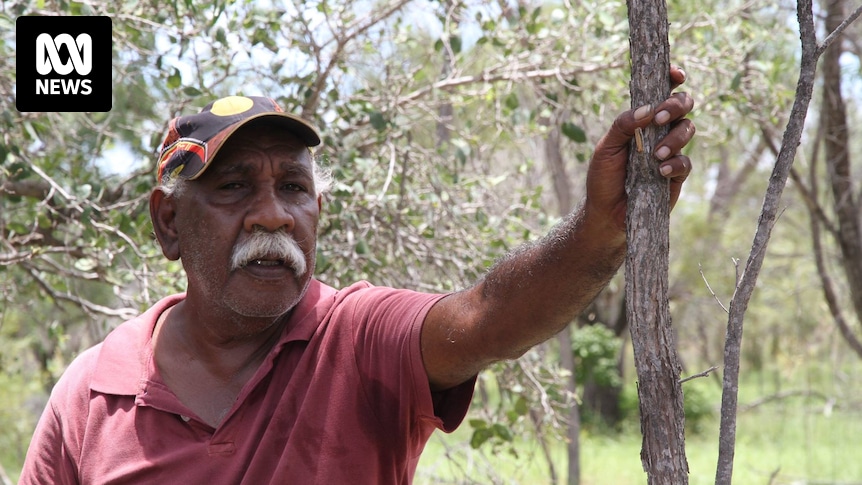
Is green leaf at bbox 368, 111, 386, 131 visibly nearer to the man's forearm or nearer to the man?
the man

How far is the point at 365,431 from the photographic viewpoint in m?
1.91

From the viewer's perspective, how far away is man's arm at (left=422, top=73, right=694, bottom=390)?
143 cm

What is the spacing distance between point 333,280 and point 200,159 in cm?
160

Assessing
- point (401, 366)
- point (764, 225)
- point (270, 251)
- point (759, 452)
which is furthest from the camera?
point (759, 452)

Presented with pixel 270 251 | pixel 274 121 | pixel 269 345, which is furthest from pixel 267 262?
pixel 274 121

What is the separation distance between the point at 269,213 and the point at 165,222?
39cm

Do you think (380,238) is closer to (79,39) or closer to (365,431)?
(79,39)

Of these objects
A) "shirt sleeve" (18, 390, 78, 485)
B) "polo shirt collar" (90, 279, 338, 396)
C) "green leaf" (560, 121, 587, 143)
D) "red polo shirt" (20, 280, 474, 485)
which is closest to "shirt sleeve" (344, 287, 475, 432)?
"red polo shirt" (20, 280, 474, 485)

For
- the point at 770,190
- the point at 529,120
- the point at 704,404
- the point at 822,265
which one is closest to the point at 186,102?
the point at 529,120

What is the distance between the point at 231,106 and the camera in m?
2.11

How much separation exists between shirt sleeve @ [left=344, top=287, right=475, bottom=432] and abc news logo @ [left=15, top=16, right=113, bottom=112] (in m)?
2.18

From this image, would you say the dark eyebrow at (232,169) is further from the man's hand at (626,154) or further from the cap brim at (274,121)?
the man's hand at (626,154)

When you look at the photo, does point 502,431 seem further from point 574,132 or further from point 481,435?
point 574,132

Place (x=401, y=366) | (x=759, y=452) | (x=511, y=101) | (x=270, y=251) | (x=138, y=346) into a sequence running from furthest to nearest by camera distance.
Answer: (x=759, y=452) → (x=511, y=101) → (x=138, y=346) → (x=270, y=251) → (x=401, y=366)
